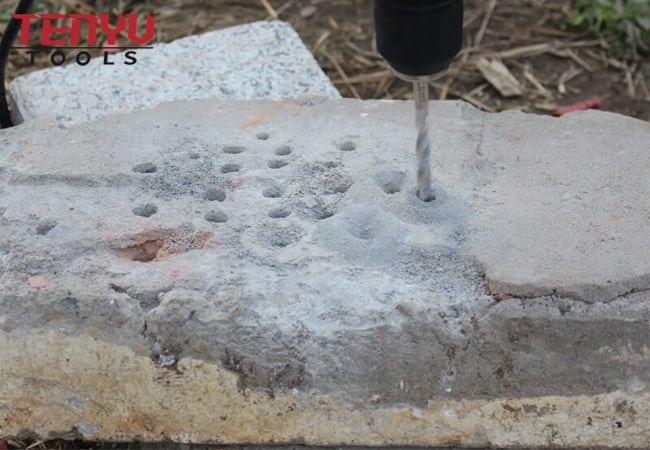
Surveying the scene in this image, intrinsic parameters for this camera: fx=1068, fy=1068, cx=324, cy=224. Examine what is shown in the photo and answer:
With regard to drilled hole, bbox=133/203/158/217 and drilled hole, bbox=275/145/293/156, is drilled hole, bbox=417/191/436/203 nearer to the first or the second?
drilled hole, bbox=275/145/293/156

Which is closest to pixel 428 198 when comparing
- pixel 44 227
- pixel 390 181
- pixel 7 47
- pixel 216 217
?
pixel 390 181

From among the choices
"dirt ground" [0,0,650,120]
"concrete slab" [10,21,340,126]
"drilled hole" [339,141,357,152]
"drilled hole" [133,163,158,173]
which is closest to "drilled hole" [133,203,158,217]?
"drilled hole" [133,163,158,173]

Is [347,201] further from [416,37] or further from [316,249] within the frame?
[416,37]

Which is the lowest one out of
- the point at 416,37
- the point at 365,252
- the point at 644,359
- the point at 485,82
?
the point at 485,82

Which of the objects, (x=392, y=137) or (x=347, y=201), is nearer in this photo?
(x=347, y=201)

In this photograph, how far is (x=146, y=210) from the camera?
1991mm

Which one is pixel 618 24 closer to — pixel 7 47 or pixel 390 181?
pixel 390 181

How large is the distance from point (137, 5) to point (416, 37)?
7.05 feet

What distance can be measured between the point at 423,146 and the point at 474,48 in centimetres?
152

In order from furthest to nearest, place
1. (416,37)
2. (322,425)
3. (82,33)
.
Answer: (82,33), (322,425), (416,37)

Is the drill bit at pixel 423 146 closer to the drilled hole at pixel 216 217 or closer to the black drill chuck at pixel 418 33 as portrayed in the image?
the black drill chuck at pixel 418 33

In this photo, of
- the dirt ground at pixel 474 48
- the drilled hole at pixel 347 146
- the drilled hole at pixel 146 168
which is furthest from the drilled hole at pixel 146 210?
the dirt ground at pixel 474 48

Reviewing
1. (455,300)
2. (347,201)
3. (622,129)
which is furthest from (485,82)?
(455,300)

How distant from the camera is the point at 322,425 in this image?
1.87 metres
